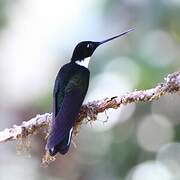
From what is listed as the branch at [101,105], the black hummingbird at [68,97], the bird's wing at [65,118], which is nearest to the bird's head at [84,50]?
the black hummingbird at [68,97]

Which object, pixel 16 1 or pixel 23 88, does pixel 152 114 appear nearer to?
pixel 23 88

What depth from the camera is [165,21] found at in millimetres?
9586

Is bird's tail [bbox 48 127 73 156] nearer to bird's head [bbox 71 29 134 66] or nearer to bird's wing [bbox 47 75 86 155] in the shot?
bird's wing [bbox 47 75 86 155]

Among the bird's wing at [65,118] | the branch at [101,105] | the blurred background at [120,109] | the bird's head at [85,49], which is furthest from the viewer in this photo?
the blurred background at [120,109]

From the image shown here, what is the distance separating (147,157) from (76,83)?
Answer: 216 inches

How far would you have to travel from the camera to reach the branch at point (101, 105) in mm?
3949

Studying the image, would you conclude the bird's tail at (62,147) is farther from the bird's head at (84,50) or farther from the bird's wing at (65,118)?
the bird's head at (84,50)

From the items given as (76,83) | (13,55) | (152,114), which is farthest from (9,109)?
(76,83)

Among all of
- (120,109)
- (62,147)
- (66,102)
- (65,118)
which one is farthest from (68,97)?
(120,109)

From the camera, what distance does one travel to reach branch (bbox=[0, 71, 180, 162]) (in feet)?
13.0

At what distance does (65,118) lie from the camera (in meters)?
4.25

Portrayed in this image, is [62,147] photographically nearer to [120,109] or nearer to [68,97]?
[68,97]

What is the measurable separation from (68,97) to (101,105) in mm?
333

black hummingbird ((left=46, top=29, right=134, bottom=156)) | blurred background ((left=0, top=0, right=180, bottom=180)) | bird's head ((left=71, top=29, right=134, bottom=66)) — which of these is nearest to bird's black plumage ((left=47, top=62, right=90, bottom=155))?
black hummingbird ((left=46, top=29, right=134, bottom=156))
